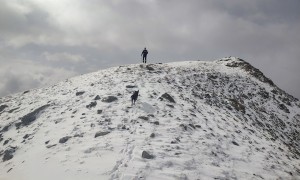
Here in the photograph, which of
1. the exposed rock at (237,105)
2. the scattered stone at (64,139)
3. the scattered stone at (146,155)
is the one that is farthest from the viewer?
the exposed rock at (237,105)

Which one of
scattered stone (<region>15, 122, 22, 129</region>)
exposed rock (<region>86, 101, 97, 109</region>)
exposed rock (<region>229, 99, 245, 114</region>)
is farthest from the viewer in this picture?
exposed rock (<region>229, 99, 245, 114</region>)

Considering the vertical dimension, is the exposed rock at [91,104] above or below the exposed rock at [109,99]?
below

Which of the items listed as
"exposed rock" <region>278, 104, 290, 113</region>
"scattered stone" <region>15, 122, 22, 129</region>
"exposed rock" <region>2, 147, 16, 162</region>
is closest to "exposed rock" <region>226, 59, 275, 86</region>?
"exposed rock" <region>278, 104, 290, 113</region>

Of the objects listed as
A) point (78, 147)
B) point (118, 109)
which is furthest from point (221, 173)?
point (118, 109)

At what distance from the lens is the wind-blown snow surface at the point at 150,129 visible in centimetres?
1928

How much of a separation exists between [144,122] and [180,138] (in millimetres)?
3646

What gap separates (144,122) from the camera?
24.8m

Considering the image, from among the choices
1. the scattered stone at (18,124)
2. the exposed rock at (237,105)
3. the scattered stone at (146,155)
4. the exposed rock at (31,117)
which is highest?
the exposed rock at (237,105)

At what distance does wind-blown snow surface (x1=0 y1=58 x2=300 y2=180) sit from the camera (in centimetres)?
1928

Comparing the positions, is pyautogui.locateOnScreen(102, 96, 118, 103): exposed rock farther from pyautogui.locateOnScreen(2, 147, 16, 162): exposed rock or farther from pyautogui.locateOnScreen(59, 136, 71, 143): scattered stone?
pyautogui.locateOnScreen(2, 147, 16, 162): exposed rock

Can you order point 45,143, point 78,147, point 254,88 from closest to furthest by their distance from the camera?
point 78,147 → point 45,143 → point 254,88

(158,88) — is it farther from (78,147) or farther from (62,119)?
(78,147)

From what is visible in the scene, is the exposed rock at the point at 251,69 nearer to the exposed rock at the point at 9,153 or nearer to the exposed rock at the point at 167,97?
the exposed rock at the point at 167,97

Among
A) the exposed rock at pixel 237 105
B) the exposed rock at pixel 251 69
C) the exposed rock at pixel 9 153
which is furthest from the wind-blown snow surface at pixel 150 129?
the exposed rock at pixel 251 69
